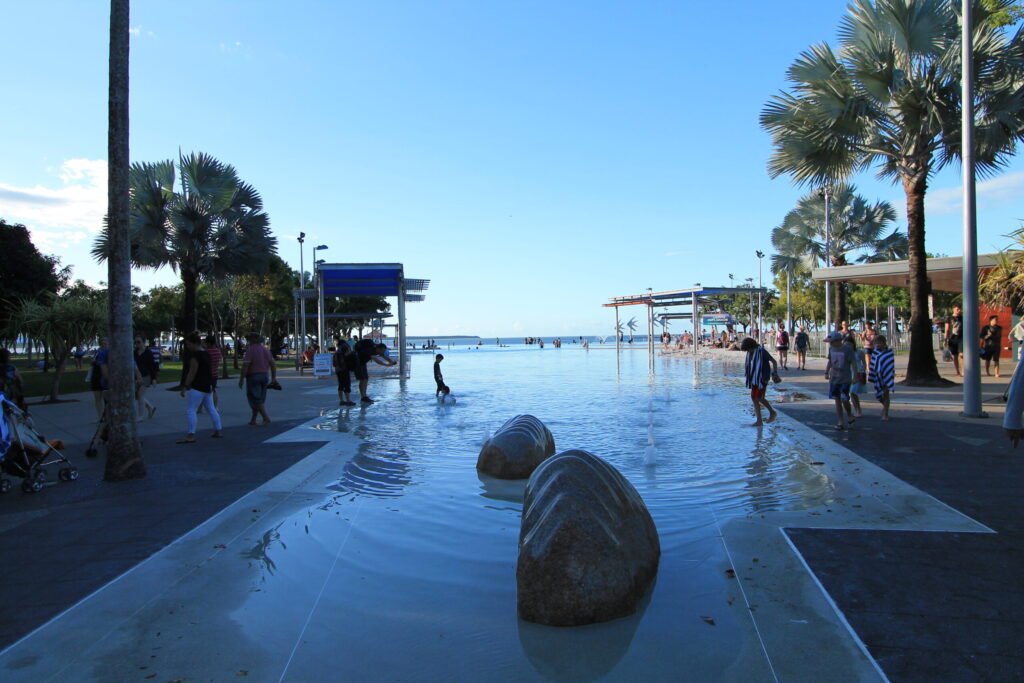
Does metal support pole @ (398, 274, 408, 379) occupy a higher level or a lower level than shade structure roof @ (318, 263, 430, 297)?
lower

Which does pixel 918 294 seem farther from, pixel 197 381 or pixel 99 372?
pixel 99 372

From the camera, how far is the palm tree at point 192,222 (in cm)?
2172

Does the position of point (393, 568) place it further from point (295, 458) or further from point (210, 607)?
point (295, 458)

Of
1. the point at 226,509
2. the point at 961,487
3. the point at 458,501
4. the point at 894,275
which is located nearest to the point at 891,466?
the point at 961,487

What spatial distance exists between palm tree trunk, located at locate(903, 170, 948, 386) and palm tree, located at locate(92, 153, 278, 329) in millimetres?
19133

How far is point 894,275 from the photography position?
2264 centimetres

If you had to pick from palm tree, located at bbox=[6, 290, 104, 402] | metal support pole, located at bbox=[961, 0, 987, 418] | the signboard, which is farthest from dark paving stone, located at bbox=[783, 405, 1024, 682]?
the signboard

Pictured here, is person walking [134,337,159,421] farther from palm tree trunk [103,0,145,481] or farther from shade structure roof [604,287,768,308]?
shade structure roof [604,287,768,308]

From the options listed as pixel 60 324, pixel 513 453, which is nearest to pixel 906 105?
pixel 513 453

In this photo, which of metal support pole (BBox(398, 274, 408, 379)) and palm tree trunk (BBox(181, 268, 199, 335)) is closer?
palm tree trunk (BBox(181, 268, 199, 335))

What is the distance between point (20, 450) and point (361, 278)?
59.8 feet

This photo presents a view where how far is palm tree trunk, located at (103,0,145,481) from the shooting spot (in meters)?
7.84

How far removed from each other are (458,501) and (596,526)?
2951 millimetres

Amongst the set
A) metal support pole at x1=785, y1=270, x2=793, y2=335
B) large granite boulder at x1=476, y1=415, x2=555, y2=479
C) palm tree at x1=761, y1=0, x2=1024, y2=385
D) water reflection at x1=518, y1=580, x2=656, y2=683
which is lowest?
water reflection at x1=518, y1=580, x2=656, y2=683
